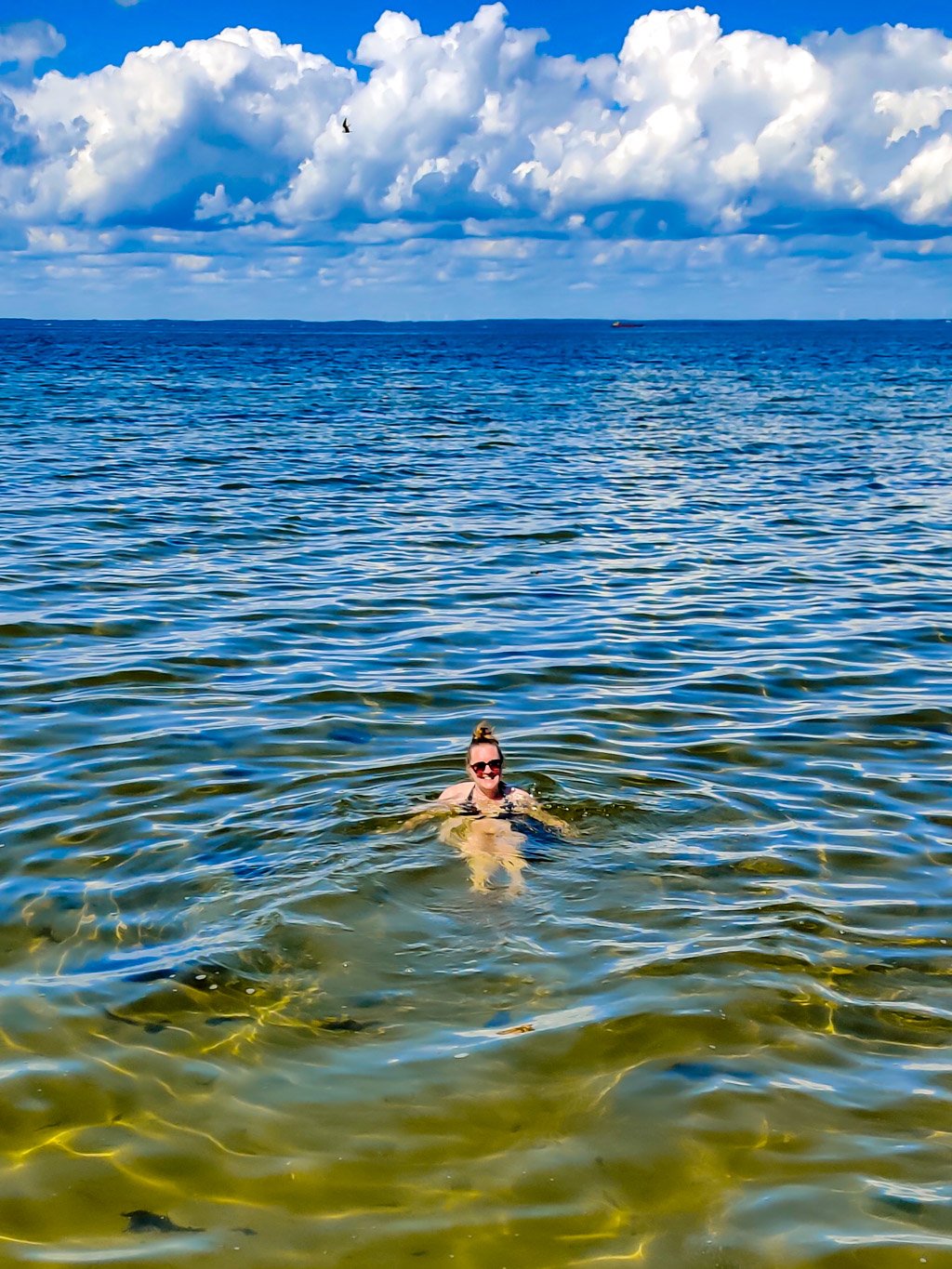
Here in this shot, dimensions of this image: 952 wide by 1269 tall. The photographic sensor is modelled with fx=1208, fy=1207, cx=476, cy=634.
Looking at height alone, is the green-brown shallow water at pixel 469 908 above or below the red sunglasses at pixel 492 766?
below

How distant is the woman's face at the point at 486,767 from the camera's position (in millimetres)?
8812

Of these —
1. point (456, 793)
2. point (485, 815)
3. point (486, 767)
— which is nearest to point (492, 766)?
point (486, 767)

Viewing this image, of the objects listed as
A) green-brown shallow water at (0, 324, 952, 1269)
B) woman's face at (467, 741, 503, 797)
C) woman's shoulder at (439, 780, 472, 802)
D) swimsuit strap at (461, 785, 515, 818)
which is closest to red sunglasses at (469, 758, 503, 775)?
woman's face at (467, 741, 503, 797)

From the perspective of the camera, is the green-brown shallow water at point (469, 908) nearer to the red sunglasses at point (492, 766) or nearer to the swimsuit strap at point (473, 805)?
the swimsuit strap at point (473, 805)

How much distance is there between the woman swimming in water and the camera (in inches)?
338

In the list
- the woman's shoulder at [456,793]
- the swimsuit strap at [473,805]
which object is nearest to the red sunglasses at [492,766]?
the swimsuit strap at [473,805]

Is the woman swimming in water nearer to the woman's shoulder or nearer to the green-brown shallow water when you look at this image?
the woman's shoulder

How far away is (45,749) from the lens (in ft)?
34.2

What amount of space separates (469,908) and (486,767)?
1.21 meters

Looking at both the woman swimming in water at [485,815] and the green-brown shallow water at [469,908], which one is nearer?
the green-brown shallow water at [469,908]

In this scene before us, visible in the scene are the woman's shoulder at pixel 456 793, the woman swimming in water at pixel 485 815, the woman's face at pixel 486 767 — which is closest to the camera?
the woman swimming in water at pixel 485 815

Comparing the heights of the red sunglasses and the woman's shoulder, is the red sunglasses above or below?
above

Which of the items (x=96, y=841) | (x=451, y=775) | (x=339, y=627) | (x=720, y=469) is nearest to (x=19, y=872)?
(x=96, y=841)

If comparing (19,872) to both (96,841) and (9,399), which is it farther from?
(9,399)
